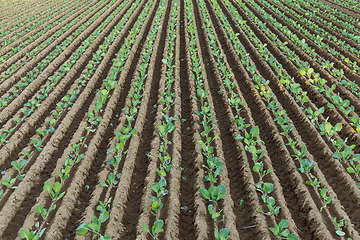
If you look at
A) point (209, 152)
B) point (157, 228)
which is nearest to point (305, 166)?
point (209, 152)

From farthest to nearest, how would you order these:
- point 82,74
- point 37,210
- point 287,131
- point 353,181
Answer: point 82,74 < point 287,131 < point 353,181 < point 37,210

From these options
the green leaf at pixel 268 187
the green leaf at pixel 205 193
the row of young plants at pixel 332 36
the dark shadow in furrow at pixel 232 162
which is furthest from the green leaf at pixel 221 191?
the row of young plants at pixel 332 36

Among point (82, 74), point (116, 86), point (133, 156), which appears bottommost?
point (133, 156)

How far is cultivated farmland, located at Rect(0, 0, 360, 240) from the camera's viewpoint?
9.80 ft

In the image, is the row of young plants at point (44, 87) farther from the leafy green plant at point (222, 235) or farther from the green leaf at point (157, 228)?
the leafy green plant at point (222, 235)

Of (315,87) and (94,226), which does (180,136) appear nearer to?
(94,226)

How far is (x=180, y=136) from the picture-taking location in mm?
4484

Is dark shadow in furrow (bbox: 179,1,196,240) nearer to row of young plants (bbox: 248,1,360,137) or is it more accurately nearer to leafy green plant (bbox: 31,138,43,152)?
leafy green plant (bbox: 31,138,43,152)

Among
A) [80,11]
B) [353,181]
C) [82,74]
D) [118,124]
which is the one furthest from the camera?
[80,11]

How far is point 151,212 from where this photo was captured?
3012mm

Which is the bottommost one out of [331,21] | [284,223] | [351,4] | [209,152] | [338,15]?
[284,223]

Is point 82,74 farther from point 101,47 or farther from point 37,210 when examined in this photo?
point 37,210

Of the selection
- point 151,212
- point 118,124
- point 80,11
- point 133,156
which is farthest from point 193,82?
point 80,11

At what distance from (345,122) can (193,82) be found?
139 inches
